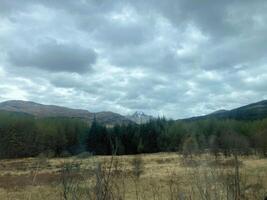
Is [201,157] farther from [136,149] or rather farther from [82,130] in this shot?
[82,130]

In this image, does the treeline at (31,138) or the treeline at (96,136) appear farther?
the treeline at (96,136)

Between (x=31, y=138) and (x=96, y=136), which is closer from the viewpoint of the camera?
(x=31, y=138)

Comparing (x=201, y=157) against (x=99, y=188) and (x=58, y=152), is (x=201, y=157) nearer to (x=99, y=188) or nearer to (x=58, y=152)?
(x=99, y=188)

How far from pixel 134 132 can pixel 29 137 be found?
26.3 meters

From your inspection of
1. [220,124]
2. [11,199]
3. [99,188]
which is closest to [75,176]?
[99,188]

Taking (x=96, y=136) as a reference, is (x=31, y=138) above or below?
below

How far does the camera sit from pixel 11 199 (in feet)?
74.1

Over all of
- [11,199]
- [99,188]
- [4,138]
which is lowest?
[11,199]

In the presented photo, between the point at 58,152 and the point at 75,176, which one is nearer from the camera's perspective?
→ the point at 75,176

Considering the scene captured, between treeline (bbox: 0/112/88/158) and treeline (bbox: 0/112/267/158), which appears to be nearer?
treeline (bbox: 0/112/88/158)

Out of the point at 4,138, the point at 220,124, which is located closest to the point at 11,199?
the point at 4,138

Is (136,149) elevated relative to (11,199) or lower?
elevated

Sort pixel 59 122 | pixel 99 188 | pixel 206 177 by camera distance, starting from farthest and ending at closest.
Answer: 1. pixel 59 122
2. pixel 206 177
3. pixel 99 188

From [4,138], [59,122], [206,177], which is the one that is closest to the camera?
[206,177]
